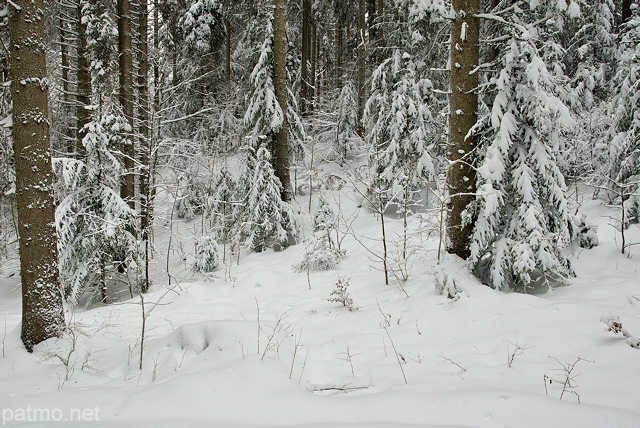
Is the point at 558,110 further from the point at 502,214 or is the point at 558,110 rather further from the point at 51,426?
the point at 51,426

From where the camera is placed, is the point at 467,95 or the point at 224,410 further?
the point at 467,95

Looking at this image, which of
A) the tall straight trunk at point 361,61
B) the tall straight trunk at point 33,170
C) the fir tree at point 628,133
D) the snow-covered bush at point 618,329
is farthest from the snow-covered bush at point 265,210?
the fir tree at point 628,133

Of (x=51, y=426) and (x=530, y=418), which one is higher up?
(x=530, y=418)

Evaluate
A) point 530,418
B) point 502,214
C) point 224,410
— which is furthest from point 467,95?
point 224,410

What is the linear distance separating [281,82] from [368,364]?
8.33m

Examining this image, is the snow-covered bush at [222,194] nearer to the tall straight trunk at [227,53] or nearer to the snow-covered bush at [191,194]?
the snow-covered bush at [191,194]

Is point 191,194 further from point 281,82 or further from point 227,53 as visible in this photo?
point 227,53

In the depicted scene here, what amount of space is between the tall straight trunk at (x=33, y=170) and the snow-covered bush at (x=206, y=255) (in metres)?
4.52

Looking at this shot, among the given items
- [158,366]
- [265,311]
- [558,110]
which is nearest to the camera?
[158,366]

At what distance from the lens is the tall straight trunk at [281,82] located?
9.92 metres

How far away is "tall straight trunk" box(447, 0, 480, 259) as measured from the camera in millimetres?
5555

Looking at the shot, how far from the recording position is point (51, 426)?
9.12 ft

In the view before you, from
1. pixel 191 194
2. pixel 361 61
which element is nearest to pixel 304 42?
pixel 361 61

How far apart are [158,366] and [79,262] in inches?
235
